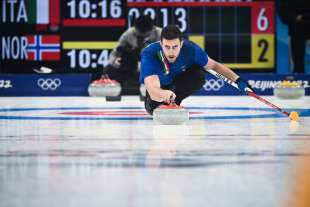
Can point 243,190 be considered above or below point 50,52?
below

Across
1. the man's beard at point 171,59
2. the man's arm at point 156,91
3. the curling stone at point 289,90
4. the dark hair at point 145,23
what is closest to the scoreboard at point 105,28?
the dark hair at point 145,23

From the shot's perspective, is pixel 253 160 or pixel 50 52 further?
pixel 50 52

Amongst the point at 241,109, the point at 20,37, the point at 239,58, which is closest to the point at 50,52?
the point at 20,37

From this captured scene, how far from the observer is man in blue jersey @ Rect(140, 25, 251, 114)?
674 centimetres

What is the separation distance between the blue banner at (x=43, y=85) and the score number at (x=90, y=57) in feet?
0.88

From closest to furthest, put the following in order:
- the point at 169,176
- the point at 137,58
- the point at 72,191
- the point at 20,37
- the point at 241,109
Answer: the point at 72,191, the point at 169,176, the point at 241,109, the point at 137,58, the point at 20,37

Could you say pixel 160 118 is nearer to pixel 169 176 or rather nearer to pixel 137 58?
pixel 169 176

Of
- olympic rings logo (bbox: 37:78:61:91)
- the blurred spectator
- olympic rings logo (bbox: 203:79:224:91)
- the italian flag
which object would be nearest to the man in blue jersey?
the blurred spectator

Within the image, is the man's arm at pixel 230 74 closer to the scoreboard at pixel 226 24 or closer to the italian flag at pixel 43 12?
the scoreboard at pixel 226 24

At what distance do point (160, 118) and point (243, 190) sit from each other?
3.44 metres

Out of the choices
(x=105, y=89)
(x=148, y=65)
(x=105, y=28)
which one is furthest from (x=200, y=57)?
(x=105, y=28)

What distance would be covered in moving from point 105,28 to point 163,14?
3.42 feet

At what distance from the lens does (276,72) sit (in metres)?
14.0

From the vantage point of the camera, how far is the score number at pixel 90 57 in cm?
1371
